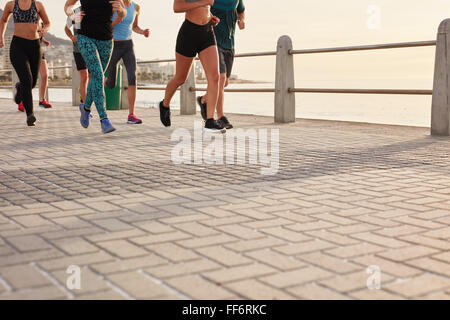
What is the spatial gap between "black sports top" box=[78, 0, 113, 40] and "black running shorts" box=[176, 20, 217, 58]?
3.04 ft

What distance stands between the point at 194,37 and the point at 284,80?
2.99 meters

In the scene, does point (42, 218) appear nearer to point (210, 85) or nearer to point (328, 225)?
point (328, 225)

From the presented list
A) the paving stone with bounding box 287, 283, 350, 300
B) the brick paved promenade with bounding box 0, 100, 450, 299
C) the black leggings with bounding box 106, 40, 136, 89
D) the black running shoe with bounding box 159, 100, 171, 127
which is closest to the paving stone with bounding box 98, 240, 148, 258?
the brick paved promenade with bounding box 0, 100, 450, 299

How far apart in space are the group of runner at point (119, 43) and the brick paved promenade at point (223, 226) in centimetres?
157

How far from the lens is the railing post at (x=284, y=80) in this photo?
9.73 metres

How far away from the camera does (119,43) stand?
30.4 ft

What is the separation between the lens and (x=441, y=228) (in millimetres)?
3246

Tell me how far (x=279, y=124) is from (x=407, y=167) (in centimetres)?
447

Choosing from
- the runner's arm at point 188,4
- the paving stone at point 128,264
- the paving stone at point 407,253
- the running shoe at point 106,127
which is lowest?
the paving stone at point 407,253

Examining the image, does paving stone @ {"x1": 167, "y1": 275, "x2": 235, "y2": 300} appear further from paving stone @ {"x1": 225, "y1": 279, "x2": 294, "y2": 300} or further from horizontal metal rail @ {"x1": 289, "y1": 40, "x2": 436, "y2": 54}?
horizontal metal rail @ {"x1": 289, "y1": 40, "x2": 436, "y2": 54}

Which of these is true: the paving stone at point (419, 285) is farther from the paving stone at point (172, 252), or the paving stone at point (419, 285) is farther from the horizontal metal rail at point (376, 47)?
the horizontal metal rail at point (376, 47)

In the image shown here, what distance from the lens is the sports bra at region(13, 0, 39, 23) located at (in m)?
8.46

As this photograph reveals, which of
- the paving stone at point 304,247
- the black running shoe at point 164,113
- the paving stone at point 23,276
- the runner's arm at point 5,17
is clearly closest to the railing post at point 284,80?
the black running shoe at point 164,113

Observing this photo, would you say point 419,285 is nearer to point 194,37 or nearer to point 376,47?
point 194,37
